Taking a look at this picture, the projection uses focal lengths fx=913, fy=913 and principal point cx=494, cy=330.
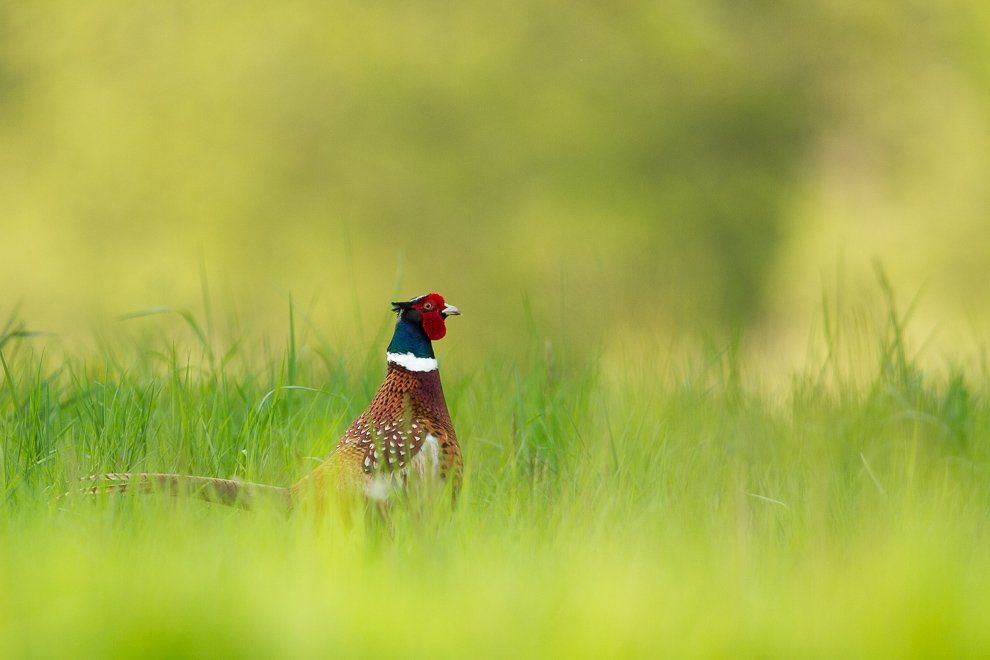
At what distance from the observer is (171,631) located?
1486mm

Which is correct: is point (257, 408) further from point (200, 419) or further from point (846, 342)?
point (846, 342)

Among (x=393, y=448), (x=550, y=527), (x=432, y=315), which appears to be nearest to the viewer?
(x=550, y=527)

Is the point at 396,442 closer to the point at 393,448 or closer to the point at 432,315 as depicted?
the point at 393,448

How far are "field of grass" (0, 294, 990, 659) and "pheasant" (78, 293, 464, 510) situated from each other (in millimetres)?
75

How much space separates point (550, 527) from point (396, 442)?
609mm

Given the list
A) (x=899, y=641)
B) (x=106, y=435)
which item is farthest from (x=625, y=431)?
(x=106, y=435)

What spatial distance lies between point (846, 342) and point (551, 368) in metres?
1.14

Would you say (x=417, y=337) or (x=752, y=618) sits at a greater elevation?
(x=417, y=337)

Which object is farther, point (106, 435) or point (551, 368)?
point (551, 368)

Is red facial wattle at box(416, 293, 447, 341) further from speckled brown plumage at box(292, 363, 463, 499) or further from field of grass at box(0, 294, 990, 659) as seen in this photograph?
field of grass at box(0, 294, 990, 659)

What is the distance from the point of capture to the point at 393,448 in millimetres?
2586

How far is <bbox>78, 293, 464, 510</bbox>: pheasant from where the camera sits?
2.33 metres

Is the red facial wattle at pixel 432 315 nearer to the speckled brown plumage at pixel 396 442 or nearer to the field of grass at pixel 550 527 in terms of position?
the speckled brown plumage at pixel 396 442

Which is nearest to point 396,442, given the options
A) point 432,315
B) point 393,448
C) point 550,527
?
point 393,448
